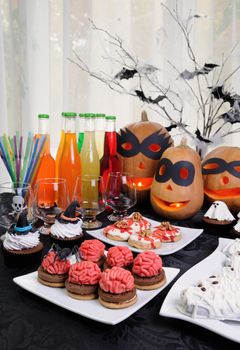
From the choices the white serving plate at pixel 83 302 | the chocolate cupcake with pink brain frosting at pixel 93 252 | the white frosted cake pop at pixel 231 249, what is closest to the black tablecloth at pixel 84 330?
the white serving plate at pixel 83 302

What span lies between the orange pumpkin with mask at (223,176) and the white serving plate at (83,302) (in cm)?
56

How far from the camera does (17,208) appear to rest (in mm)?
981

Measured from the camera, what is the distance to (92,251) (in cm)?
81

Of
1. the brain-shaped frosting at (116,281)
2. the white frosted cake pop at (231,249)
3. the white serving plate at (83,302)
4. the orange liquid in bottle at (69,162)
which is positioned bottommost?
the white serving plate at (83,302)

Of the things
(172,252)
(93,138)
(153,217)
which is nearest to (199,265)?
(172,252)

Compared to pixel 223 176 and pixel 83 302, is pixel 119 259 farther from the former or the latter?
pixel 223 176

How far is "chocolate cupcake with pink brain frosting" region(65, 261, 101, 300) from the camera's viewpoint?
0.70m

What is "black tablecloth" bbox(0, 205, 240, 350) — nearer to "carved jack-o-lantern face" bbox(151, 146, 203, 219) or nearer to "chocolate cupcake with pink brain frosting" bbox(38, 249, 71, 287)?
"chocolate cupcake with pink brain frosting" bbox(38, 249, 71, 287)

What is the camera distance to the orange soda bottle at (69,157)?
123 centimetres

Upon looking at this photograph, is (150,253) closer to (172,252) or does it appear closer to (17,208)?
(172,252)

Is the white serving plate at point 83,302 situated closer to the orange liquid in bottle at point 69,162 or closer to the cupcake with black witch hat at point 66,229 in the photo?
the cupcake with black witch hat at point 66,229

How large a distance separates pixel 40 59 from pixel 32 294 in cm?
159

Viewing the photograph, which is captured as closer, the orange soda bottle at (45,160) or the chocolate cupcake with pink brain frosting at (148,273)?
the chocolate cupcake with pink brain frosting at (148,273)

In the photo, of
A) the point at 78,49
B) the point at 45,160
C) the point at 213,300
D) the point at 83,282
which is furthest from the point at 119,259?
the point at 78,49
